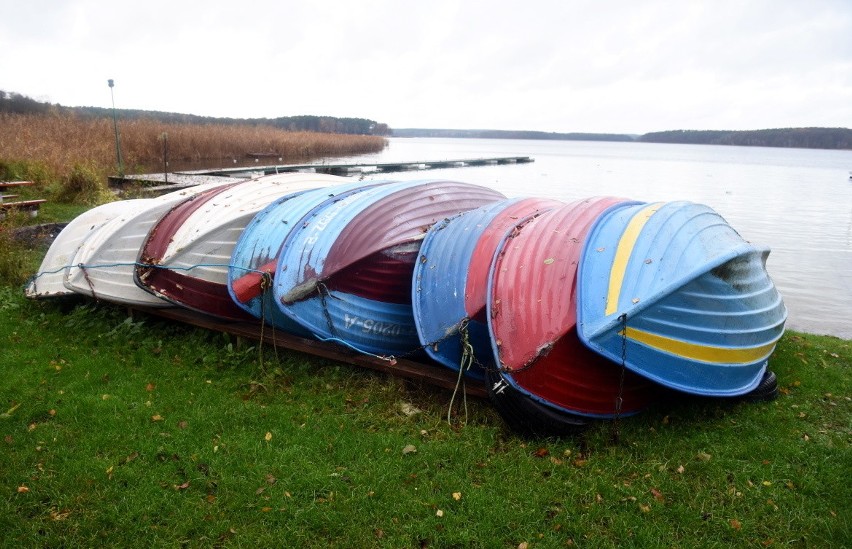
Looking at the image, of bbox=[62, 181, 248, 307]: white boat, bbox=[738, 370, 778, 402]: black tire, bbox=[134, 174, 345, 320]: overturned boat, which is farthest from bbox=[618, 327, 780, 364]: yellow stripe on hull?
bbox=[62, 181, 248, 307]: white boat

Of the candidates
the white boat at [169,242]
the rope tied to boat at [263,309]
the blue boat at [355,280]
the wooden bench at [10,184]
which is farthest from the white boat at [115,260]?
the wooden bench at [10,184]

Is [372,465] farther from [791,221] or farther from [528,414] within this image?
[791,221]

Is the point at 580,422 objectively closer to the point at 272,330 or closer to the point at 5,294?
the point at 272,330

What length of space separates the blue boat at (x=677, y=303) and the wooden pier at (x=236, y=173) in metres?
10.4

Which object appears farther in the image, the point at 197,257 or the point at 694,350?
the point at 197,257

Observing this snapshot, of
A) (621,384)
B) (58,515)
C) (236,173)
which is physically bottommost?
(58,515)

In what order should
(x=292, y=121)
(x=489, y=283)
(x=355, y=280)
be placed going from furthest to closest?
(x=292, y=121) < (x=355, y=280) < (x=489, y=283)

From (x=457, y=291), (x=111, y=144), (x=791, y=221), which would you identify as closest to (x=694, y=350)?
(x=457, y=291)

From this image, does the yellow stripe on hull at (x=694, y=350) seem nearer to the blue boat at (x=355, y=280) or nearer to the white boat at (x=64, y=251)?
the blue boat at (x=355, y=280)

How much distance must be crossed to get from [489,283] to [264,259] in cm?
233

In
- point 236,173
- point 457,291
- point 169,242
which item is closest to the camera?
point 457,291

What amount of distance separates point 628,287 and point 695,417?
53.1 inches

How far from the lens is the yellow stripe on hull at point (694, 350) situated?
4.04m

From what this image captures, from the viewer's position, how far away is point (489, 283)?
4.62 meters
